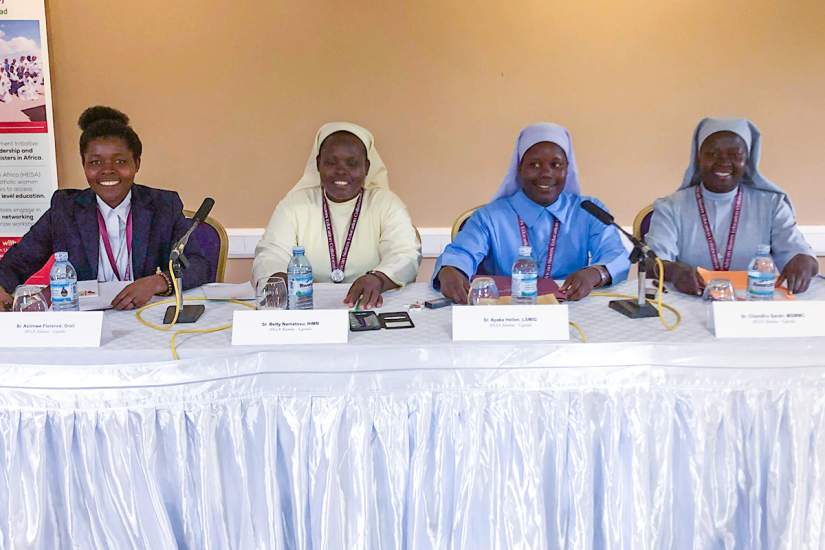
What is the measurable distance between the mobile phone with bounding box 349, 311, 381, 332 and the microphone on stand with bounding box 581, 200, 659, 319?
2.31 ft

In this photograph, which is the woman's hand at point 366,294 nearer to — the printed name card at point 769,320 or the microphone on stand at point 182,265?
the microphone on stand at point 182,265

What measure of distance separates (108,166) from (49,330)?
1.06m

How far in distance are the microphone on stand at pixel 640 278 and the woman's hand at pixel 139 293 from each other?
4.46 feet

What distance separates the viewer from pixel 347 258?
2.76 metres

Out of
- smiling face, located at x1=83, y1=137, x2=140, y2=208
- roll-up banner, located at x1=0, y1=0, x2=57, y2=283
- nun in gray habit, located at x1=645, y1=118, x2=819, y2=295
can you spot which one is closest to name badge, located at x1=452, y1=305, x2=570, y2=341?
nun in gray habit, located at x1=645, y1=118, x2=819, y2=295

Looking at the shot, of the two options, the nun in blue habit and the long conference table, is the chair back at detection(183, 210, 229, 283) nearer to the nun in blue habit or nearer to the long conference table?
the nun in blue habit

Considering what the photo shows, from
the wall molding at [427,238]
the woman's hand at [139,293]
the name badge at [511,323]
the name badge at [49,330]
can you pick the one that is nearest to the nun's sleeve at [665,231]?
the name badge at [511,323]

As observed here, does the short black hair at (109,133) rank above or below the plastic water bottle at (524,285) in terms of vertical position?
above

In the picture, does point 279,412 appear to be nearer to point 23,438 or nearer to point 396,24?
point 23,438

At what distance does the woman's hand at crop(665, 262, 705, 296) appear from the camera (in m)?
2.08

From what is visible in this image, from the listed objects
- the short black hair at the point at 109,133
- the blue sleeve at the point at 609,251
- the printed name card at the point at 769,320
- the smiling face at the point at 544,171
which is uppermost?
the short black hair at the point at 109,133

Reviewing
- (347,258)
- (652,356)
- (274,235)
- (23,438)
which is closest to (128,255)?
(274,235)

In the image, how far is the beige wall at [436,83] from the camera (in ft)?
12.1

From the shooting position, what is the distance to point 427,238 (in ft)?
13.0
